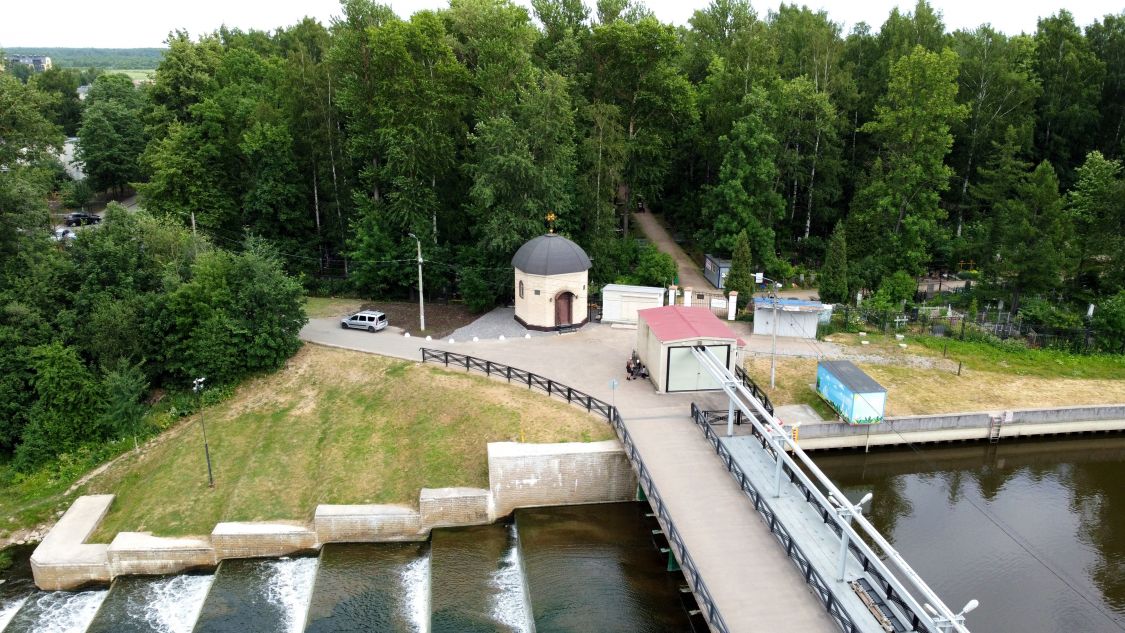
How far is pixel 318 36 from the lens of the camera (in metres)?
67.0

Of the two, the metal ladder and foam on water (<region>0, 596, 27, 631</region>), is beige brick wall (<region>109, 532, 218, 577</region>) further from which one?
the metal ladder

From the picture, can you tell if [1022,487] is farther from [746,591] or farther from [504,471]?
[504,471]

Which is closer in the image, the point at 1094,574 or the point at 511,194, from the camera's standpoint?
the point at 1094,574

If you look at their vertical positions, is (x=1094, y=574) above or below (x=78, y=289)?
below

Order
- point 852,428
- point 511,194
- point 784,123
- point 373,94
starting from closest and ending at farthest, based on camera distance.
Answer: point 852,428 → point 511,194 → point 373,94 → point 784,123

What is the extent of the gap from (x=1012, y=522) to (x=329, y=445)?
88.1 ft

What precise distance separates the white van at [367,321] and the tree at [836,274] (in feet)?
82.7

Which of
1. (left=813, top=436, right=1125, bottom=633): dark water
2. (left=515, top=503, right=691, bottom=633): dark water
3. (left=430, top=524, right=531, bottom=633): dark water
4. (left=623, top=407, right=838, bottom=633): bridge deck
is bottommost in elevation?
(left=430, top=524, right=531, bottom=633): dark water

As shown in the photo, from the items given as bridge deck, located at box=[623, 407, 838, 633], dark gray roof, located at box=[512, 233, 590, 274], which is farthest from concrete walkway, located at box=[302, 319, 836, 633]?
dark gray roof, located at box=[512, 233, 590, 274]

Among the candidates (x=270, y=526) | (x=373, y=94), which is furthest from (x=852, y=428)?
(x=373, y=94)

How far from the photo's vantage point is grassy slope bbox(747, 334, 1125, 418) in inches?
1383

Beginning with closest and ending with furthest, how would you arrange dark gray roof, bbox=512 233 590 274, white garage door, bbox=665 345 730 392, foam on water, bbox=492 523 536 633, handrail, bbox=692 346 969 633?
handrail, bbox=692 346 969 633
foam on water, bbox=492 523 536 633
white garage door, bbox=665 345 730 392
dark gray roof, bbox=512 233 590 274

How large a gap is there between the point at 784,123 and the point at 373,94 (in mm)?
27411

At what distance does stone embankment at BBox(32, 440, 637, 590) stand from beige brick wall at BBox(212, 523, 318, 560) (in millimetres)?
34
